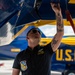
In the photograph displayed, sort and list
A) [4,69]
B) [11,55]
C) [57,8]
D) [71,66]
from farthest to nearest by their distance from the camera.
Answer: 1. [4,69]
2. [71,66]
3. [11,55]
4. [57,8]

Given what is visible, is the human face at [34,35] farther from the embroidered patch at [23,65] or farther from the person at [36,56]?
the embroidered patch at [23,65]

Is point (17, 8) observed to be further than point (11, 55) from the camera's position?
No

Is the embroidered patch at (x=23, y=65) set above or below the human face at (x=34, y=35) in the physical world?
below

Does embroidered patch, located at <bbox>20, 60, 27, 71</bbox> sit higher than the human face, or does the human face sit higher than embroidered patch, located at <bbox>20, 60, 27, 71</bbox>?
the human face

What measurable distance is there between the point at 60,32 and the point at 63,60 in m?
3.40

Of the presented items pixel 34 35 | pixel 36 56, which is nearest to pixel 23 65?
Answer: pixel 36 56

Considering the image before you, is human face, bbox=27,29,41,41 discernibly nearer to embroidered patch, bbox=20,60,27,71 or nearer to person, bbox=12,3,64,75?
person, bbox=12,3,64,75

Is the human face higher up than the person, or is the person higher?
the human face

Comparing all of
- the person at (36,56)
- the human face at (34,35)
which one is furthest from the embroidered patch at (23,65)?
the human face at (34,35)

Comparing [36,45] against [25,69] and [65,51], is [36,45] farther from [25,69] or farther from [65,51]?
[65,51]

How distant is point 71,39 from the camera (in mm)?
6762

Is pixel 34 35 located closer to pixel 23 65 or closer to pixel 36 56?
pixel 36 56

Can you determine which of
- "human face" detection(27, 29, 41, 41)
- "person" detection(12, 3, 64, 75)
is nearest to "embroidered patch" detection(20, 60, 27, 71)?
"person" detection(12, 3, 64, 75)

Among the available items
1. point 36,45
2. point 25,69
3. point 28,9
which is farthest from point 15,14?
point 25,69
